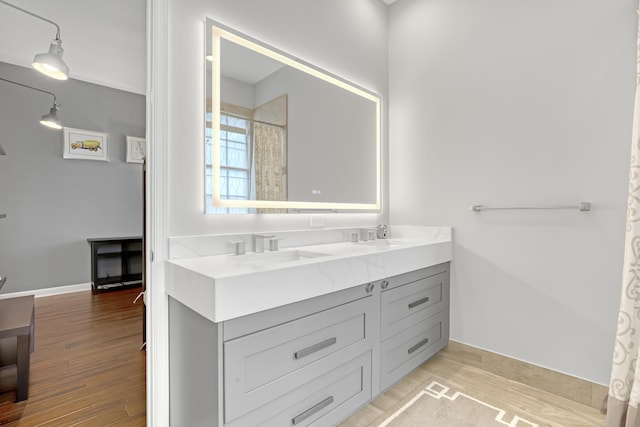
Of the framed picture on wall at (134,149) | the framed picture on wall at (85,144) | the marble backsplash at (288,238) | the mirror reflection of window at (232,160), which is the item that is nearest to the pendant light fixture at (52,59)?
the mirror reflection of window at (232,160)

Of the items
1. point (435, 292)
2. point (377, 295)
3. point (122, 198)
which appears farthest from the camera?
point (122, 198)

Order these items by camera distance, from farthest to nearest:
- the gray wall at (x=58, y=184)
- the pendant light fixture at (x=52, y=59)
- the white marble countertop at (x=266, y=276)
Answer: the gray wall at (x=58, y=184) < the pendant light fixture at (x=52, y=59) < the white marble countertop at (x=266, y=276)

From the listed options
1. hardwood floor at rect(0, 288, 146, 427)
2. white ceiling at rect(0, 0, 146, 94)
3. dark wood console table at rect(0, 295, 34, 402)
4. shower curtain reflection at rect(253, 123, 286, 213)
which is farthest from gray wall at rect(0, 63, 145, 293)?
shower curtain reflection at rect(253, 123, 286, 213)

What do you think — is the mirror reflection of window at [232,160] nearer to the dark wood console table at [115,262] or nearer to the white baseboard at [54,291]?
the dark wood console table at [115,262]

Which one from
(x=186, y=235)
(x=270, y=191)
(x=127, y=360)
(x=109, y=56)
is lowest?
(x=127, y=360)

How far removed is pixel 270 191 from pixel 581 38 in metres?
1.93

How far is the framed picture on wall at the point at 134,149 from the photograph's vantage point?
13.8 feet

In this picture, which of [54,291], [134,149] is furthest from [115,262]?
[134,149]

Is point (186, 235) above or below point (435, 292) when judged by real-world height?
above

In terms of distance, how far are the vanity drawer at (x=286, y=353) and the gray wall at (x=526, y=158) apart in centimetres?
107

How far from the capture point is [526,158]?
1834 mm

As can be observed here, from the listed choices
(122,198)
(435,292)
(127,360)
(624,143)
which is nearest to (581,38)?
(624,143)

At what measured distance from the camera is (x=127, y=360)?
2115 mm

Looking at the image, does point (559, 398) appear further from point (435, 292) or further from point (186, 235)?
point (186, 235)
